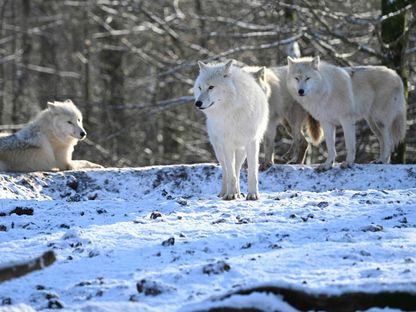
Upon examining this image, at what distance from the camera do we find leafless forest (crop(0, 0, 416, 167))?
12602 millimetres

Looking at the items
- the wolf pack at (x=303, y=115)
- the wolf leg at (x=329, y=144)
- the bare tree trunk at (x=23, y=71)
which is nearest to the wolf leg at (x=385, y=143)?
the wolf pack at (x=303, y=115)

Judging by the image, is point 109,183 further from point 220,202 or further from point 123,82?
point 123,82

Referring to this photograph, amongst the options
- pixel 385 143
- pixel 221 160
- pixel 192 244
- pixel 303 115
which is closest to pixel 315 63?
pixel 303 115

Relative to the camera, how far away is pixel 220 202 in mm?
7770

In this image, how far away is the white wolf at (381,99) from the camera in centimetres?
1045

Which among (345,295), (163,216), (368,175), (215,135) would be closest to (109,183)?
(215,135)

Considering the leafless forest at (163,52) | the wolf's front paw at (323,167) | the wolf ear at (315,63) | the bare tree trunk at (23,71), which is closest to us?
the wolf's front paw at (323,167)

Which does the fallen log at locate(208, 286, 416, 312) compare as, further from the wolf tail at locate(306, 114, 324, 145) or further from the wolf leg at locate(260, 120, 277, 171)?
the wolf tail at locate(306, 114, 324, 145)

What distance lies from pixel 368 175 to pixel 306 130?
2252 millimetres

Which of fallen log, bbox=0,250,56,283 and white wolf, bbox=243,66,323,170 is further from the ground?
white wolf, bbox=243,66,323,170

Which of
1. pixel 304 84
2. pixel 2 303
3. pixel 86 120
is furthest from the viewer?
pixel 86 120

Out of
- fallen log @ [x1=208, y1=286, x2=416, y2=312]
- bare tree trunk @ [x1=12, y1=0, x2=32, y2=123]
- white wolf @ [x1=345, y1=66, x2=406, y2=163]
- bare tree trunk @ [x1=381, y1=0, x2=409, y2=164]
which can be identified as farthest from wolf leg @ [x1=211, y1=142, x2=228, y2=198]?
bare tree trunk @ [x1=12, y1=0, x2=32, y2=123]

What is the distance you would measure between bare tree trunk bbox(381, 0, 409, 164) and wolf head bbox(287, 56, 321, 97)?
2.09 m

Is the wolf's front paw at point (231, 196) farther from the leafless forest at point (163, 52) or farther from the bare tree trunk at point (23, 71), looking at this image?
the bare tree trunk at point (23, 71)
